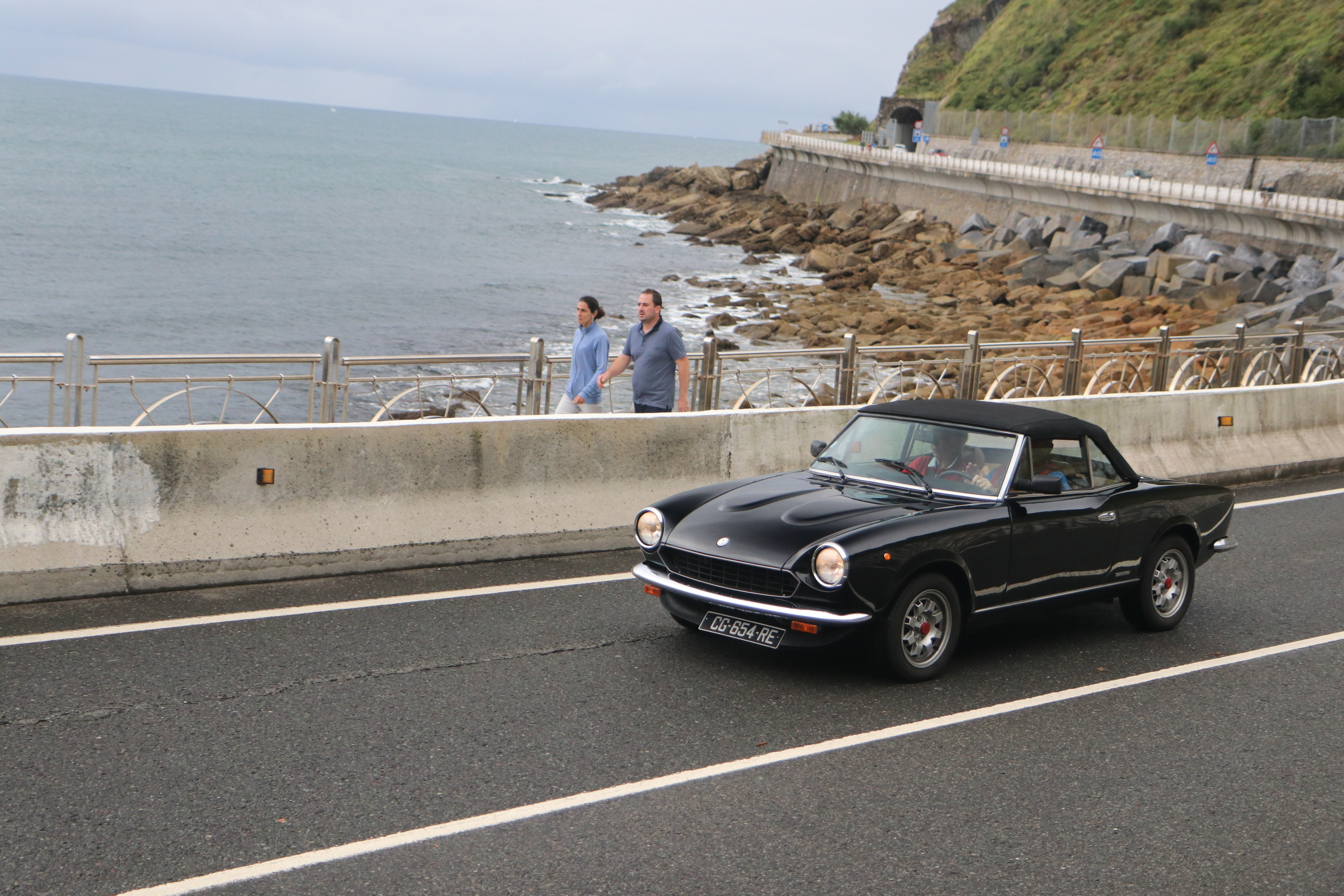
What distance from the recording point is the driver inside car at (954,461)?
732cm

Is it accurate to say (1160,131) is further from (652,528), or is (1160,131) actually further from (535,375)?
(652,528)

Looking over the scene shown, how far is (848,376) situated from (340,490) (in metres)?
6.58

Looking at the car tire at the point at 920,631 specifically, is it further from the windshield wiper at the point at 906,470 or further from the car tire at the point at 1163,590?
the car tire at the point at 1163,590

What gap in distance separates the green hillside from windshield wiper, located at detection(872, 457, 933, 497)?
5395 cm

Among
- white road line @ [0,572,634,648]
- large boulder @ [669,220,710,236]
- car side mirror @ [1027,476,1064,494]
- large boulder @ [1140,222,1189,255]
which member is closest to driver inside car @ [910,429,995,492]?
car side mirror @ [1027,476,1064,494]

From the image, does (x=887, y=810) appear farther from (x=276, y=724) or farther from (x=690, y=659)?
(x=276, y=724)

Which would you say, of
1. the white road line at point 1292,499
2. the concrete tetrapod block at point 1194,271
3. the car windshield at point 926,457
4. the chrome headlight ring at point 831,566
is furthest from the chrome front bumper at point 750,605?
the concrete tetrapod block at point 1194,271

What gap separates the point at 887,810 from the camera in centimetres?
511

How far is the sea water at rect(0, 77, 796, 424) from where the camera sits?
40.3m

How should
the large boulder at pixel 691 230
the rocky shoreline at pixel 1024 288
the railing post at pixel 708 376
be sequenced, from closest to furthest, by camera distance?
1. the railing post at pixel 708 376
2. the rocky shoreline at pixel 1024 288
3. the large boulder at pixel 691 230

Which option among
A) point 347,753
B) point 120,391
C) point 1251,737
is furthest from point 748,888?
point 120,391

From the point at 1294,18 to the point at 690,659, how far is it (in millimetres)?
68287

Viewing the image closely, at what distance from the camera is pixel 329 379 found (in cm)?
1074

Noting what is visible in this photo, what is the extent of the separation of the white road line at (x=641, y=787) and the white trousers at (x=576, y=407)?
18.0 ft
